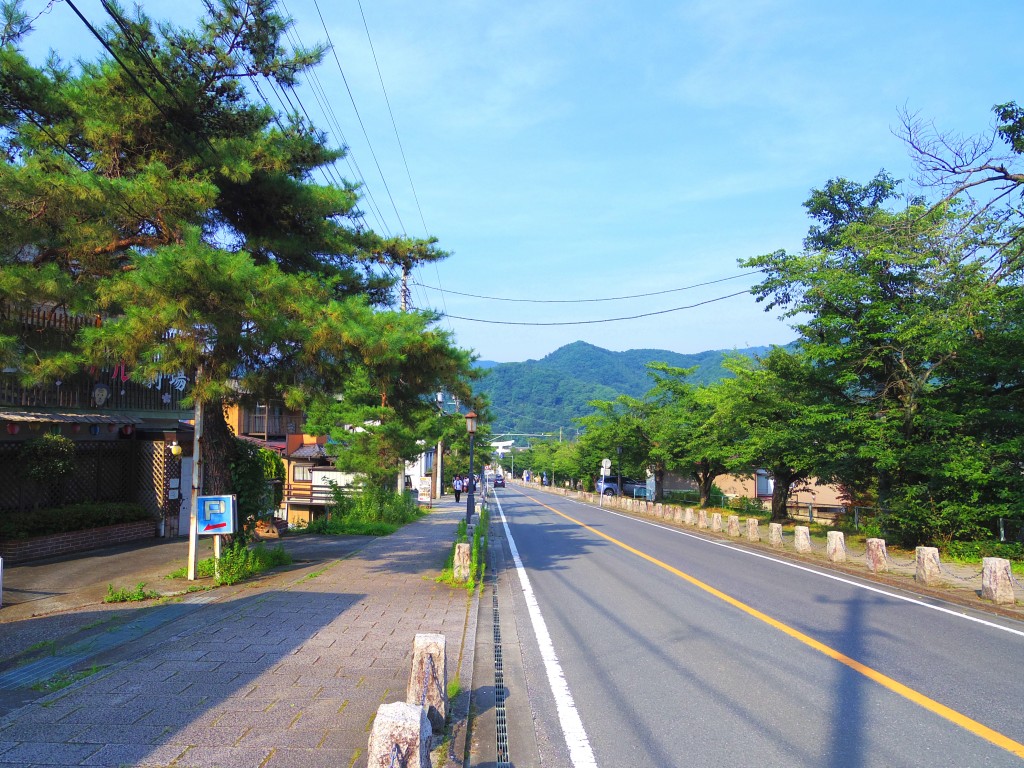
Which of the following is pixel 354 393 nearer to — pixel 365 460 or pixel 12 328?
pixel 365 460

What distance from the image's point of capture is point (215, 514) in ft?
34.3

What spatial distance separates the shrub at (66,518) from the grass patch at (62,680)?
7.60 meters

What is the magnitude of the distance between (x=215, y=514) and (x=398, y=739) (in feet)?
27.6

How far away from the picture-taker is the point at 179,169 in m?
9.69

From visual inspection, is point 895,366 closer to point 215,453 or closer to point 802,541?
point 802,541

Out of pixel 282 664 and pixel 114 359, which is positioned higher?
pixel 114 359

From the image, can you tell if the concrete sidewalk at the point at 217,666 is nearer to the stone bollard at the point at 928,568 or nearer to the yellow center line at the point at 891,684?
the yellow center line at the point at 891,684

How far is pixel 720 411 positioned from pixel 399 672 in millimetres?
23410

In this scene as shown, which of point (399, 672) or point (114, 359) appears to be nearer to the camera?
point (399, 672)

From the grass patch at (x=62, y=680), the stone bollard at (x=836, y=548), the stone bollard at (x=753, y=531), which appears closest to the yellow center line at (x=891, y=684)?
the stone bollard at (x=836, y=548)

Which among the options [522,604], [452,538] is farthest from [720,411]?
[522,604]

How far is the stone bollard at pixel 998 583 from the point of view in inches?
388

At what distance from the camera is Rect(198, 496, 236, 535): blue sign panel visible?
10.4 metres

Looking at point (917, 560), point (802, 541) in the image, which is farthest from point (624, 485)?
point (917, 560)
